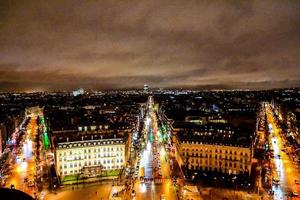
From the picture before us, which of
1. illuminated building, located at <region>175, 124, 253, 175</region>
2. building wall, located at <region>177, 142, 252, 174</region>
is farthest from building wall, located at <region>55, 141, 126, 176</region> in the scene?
building wall, located at <region>177, 142, 252, 174</region>

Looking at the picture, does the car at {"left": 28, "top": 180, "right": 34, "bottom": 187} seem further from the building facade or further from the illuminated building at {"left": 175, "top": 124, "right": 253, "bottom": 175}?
the illuminated building at {"left": 175, "top": 124, "right": 253, "bottom": 175}

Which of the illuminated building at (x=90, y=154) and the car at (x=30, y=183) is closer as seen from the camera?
the car at (x=30, y=183)


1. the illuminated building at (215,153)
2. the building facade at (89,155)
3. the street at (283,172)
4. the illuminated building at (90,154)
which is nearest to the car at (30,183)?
the illuminated building at (90,154)

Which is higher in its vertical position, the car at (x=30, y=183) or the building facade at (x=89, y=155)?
the building facade at (x=89, y=155)

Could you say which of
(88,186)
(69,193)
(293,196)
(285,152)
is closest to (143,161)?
(88,186)

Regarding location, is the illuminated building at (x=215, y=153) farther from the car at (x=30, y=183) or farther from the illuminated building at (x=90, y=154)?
the car at (x=30, y=183)

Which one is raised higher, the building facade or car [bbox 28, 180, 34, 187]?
the building facade

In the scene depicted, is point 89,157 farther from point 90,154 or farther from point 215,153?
point 215,153
